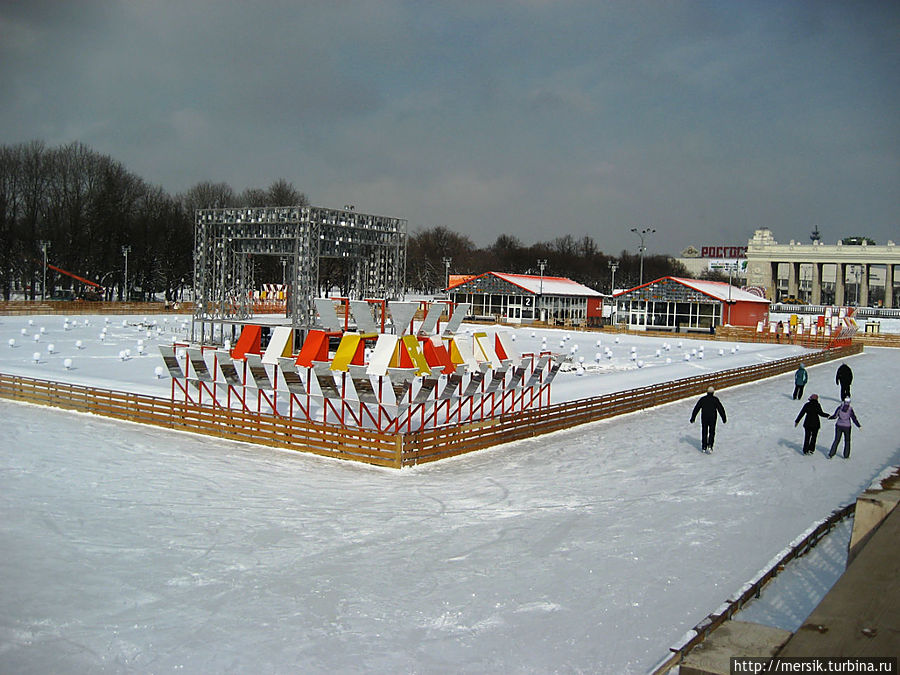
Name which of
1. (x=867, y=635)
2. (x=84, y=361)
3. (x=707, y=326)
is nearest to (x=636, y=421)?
(x=867, y=635)

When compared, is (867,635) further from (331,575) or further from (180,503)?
(180,503)

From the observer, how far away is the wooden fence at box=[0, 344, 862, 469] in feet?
61.2

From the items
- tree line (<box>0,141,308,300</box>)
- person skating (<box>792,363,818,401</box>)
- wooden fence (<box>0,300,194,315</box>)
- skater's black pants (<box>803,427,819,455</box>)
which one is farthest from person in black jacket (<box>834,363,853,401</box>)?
tree line (<box>0,141,308,300</box>)

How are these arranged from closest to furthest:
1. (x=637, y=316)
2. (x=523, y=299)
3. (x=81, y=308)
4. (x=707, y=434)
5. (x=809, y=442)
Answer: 1. (x=809, y=442)
2. (x=707, y=434)
3. (x=81, y=308)
4. (x=637, y=316)
5. (x=523, y=299)

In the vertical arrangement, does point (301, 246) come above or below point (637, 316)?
above

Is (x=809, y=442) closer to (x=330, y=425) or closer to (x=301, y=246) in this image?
(x=330, y=425)

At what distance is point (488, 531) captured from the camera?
13414mm

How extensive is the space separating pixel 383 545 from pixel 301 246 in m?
24.6

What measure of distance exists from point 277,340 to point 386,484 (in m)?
6.46

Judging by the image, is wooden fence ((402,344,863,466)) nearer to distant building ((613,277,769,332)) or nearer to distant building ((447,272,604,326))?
distant building ((613,277,769,332))

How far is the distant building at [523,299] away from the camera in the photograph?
73812 mm

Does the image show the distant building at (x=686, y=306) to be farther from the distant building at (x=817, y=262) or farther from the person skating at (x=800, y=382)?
the person skating at (x=800, y=382)

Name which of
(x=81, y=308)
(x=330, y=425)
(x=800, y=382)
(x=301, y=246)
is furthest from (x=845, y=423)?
(x=81, y=308)

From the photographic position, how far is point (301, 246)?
35.3 meters
